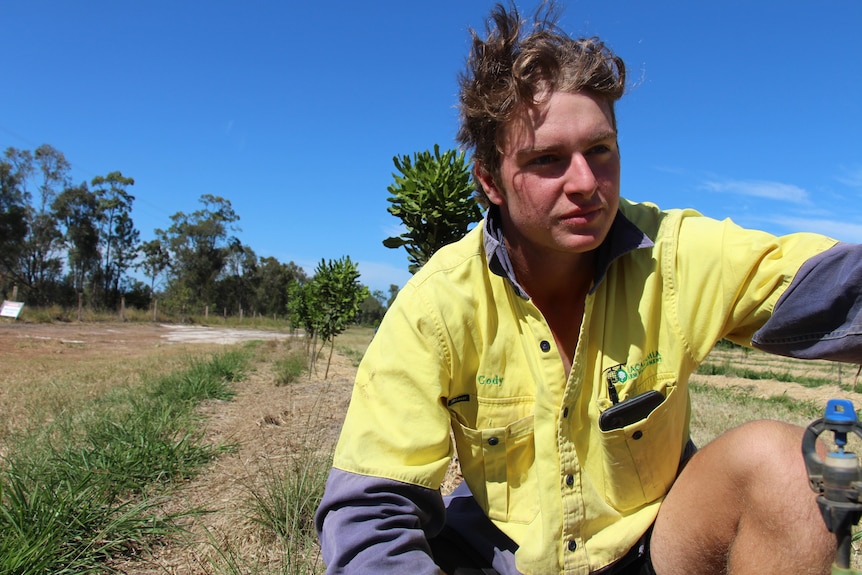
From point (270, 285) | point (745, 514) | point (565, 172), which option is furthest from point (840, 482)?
point (270, 285)

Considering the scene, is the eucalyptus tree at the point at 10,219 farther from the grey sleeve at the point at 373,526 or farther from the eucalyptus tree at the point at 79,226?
the grey sleeve at the point at 373,526

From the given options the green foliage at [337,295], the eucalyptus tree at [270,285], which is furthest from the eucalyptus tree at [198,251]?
the green foliage at [337,295]

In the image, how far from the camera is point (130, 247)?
55438 millimetres

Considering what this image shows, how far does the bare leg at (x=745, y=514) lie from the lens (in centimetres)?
123

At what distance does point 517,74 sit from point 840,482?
1.19 metres

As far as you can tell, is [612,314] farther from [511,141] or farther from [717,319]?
[511,141]

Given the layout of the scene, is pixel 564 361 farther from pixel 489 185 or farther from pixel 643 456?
pixel 489 185

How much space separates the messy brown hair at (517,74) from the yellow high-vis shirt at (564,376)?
38cm

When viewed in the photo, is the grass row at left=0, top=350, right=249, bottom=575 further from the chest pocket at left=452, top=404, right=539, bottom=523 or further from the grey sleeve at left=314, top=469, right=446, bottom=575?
the chest pocket at left=452, top=404, right=539, bottom=523

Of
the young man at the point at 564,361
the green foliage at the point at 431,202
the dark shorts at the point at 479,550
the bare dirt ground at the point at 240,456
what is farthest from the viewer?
the green foliage at the point at 431,202

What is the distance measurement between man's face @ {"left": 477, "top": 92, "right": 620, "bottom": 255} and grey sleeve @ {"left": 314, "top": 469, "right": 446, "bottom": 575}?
2.44 ft

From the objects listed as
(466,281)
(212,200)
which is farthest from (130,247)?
(466,281)

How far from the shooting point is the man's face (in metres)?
1.52

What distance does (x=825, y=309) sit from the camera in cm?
132
